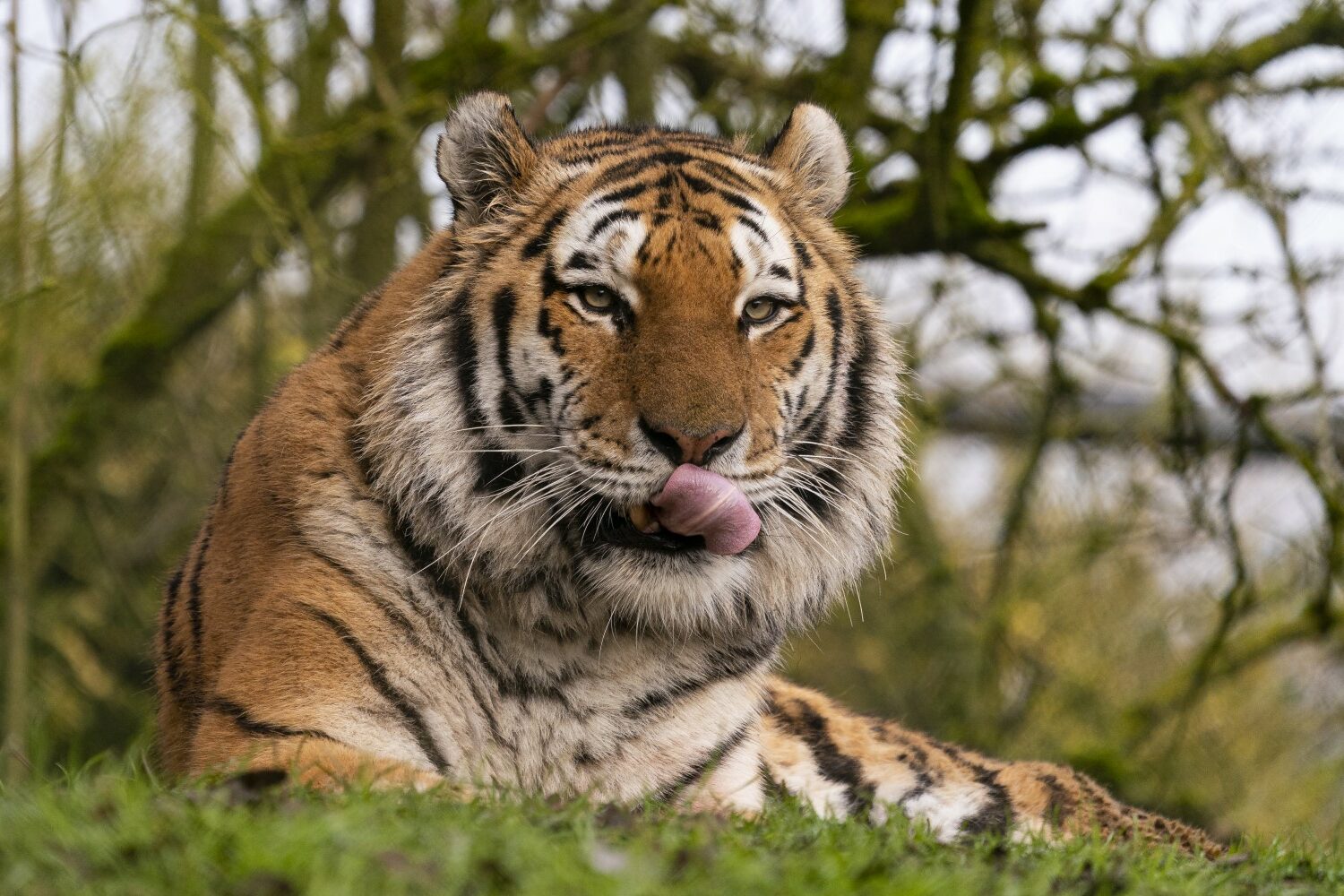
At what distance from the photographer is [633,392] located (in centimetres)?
368

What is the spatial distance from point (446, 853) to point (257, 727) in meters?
1.41

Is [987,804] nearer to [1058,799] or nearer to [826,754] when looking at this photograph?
[1058,799]

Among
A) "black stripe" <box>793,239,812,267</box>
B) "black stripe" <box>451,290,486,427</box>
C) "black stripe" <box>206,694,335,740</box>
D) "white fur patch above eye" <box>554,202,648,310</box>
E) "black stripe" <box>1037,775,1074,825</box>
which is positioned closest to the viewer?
"black stripe" <box>206,694,335,740</box>

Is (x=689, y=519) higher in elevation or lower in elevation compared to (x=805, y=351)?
lower

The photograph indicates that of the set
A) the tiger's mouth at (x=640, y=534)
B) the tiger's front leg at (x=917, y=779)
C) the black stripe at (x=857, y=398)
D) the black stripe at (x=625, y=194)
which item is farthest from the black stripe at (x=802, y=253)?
the tiger's front leg at (x=917, y=779)

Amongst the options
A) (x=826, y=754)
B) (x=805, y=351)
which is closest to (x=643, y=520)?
(x=805, y=351)

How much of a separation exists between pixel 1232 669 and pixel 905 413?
4.10 metres

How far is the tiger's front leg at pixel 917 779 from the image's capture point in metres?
4.80

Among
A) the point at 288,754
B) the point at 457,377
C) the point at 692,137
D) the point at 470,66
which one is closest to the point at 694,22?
the point at 470,66

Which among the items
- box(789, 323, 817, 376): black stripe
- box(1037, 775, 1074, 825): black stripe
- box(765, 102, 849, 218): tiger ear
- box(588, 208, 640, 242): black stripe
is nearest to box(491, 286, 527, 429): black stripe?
box(588, 208, 640, 242): black stripe

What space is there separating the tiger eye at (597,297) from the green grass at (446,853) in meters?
1.43

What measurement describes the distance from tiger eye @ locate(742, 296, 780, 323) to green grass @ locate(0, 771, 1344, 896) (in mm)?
1476

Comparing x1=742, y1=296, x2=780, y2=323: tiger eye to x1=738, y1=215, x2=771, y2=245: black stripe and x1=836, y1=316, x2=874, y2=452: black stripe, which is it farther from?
x1=836, y1=316, x2=874, y2=452: black stripe

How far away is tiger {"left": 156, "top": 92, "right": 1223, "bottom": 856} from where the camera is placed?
145 inches
